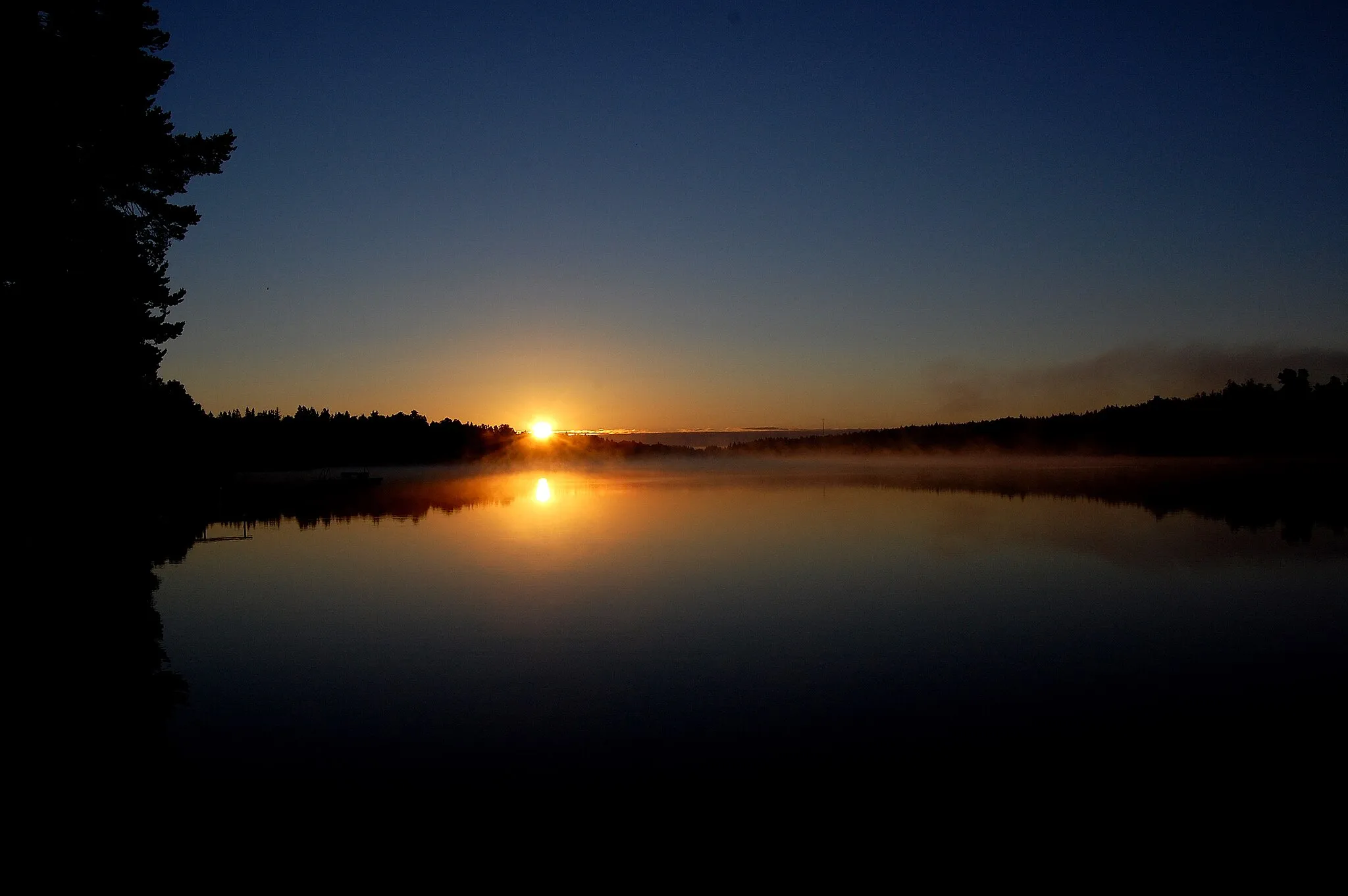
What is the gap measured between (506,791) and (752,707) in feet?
11.6

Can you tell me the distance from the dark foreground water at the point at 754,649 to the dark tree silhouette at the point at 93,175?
709cm

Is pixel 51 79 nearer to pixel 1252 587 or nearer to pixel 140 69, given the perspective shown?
pixel 140 69

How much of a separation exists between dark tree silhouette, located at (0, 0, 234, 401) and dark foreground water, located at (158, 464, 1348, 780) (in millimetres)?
7090

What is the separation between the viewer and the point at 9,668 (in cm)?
1192

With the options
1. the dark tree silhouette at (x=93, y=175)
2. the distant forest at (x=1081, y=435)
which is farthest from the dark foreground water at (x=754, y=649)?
the distant forest at (x=1081, y=435)

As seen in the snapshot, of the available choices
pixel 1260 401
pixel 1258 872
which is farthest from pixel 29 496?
pixel 1260 401

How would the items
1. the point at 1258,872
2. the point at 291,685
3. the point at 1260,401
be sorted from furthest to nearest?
the point at 1260,401
the point at 291,685
the point at 1258,872

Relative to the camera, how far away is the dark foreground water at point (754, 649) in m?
8.80

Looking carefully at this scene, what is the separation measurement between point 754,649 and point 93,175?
21.4m

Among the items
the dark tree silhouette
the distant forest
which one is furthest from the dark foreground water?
the distant forest

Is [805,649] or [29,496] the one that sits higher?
[29,496]

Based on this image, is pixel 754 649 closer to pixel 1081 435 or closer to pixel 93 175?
pixel 93 175

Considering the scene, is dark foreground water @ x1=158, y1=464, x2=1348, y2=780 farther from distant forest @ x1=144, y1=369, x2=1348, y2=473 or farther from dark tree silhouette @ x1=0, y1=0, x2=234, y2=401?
distant forest @ x1=144, y1=369, x2=1348, y2=473

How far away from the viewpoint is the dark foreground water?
880cm
